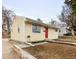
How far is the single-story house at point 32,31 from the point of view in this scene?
1.40 meters

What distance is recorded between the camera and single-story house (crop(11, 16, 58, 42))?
140 centimetres

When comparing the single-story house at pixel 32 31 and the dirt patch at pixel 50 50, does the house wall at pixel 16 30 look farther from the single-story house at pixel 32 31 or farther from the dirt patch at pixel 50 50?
the dirt patch at pixel 50 50

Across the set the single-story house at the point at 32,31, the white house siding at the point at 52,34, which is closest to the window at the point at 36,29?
the single-story house at the point at 32,31

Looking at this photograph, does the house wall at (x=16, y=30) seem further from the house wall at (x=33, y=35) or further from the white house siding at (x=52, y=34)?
the white house siding at (x=52, y=34)

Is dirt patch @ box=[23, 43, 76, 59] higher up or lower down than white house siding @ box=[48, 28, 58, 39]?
lower down

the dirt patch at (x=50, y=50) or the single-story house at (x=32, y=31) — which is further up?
the single-story house at (x=32, y=31)

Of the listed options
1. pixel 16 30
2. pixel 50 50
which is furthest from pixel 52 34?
pixel 16 30

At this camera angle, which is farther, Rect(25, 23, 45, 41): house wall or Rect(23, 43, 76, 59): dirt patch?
Rect(25, 23, 45, 41): house wall

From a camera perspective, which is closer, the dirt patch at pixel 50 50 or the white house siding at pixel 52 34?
the dirt patch at pixel 50 50

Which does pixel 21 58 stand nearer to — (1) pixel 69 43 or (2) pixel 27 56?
(2) pixel 27 56

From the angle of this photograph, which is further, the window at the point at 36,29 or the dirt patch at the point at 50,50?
the window at the point at 36,29

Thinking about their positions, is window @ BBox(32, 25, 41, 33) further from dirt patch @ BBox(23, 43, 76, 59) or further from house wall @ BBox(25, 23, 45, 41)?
dirt patch @ BBox(23, 43, 76, 59)

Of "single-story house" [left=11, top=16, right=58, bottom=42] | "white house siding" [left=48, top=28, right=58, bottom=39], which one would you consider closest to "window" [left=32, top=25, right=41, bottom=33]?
"single-story house" [left=11, top=16, right=58, bottom=42]

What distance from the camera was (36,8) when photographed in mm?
1309
